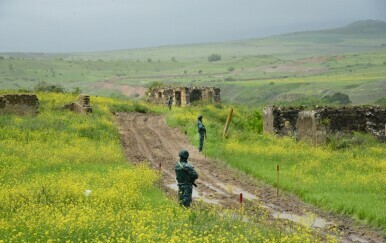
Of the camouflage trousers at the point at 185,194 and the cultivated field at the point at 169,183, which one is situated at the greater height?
the camouflage trousers at the point at 185,194

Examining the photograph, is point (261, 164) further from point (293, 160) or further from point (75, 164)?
point (75, 164)

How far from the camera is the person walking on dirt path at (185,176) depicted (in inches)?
579

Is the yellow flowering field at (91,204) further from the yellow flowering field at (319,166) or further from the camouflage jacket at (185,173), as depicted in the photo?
the yellow flowering field at (319,166)

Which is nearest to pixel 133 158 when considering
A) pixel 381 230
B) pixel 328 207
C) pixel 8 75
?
pixel 328 207

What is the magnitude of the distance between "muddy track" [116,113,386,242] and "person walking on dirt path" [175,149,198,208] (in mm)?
2428

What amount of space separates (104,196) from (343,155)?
42.7 feet

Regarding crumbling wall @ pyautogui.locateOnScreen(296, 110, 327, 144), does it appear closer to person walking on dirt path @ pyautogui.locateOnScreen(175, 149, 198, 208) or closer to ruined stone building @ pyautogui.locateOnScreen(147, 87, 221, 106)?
person walking on dirt path @ pyautogui.locateOnScreen(175, 149, 198, 208)

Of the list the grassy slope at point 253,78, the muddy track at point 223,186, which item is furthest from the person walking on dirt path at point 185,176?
the grassy slope at point 253,78

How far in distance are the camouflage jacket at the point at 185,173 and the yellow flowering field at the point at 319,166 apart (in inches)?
176

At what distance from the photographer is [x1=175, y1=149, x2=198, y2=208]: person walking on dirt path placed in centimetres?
1470

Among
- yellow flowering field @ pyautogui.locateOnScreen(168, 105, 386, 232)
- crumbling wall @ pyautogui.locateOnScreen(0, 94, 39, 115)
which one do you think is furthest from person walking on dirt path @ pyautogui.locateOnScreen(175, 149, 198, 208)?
crumbling wall @ pyautogui.locateOnScreen(0, 94, 39, 115)

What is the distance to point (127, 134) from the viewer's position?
106 ft

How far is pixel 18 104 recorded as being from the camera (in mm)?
33844

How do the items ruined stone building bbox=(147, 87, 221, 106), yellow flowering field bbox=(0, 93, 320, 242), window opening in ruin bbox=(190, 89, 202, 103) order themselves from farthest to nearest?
window opening in ruin bbox=(190, 89, 202, 103) < ruined stone building bbox=(147, 87, 221, 106) < yellow flowering field bbox=(0, 93, 320, 242)
